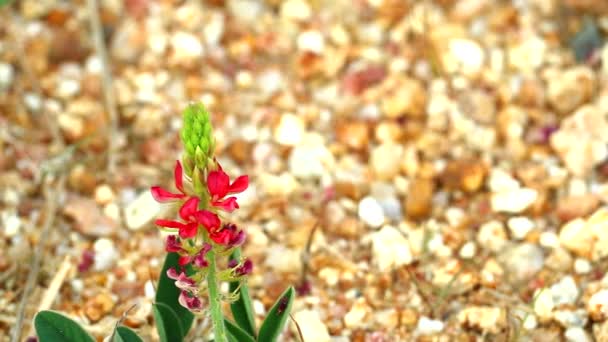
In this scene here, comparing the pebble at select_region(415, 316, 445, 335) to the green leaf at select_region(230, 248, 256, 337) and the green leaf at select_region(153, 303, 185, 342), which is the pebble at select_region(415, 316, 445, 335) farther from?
the green leaf at select_region(153, 303, 185, 342)

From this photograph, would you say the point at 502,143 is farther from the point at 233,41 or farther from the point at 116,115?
the point at 116,115

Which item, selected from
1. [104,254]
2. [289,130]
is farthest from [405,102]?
[104,254]

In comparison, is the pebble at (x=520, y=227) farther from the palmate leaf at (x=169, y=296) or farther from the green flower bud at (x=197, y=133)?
the green flower bud at (x=197, y=133)

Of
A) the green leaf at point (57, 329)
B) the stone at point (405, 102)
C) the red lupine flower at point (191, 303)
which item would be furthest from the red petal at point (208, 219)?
the stone at point (405, 102)

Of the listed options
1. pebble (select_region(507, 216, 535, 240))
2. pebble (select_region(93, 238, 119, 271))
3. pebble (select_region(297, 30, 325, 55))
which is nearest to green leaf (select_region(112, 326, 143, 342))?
pebble (select_region(93, 238, 119, 271))

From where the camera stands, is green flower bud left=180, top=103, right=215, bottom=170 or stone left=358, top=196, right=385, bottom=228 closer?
green flower bud left=180, top=103, right=215, bottom=170

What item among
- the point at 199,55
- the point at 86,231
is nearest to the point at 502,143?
the point at 199,55
